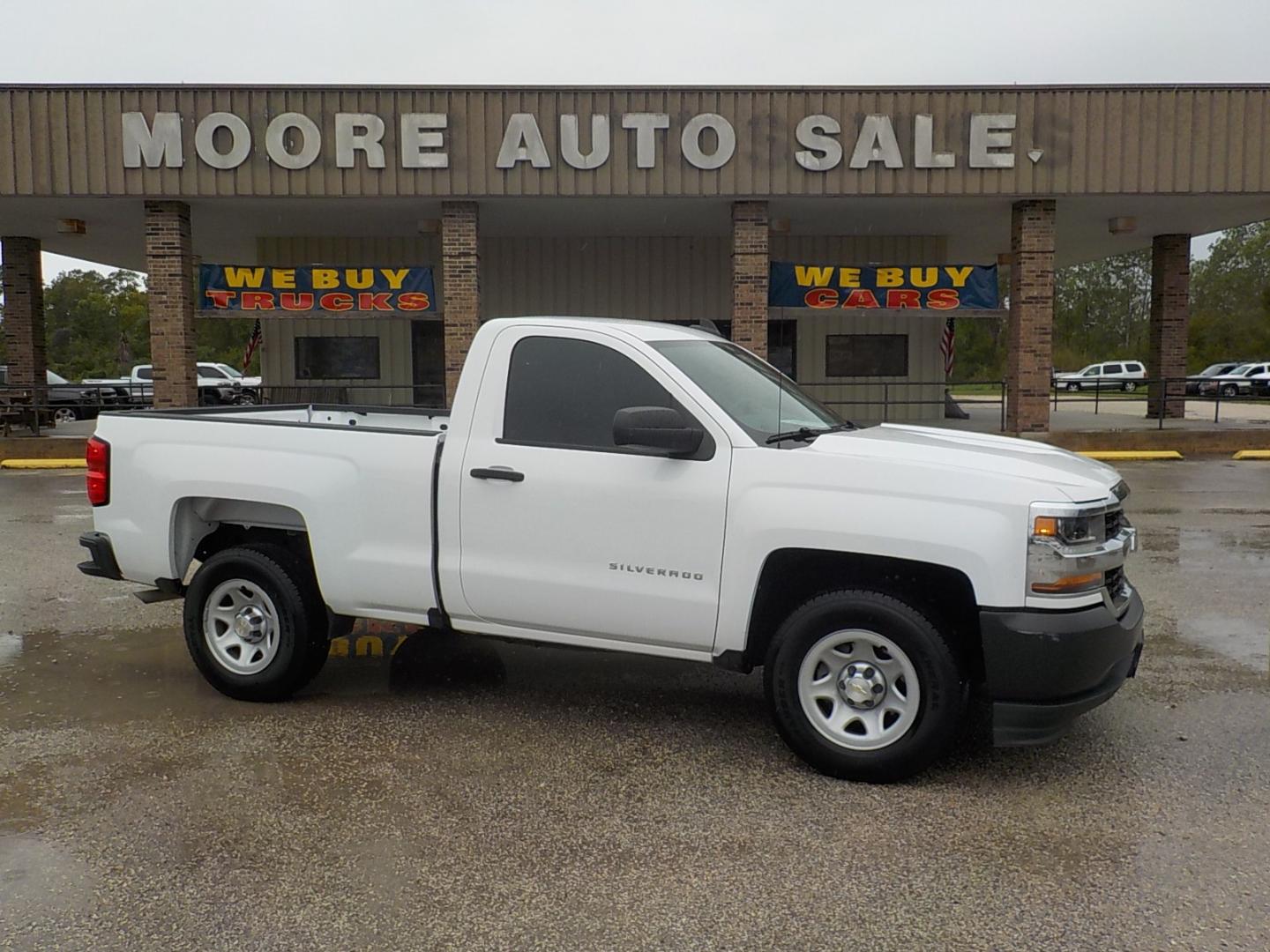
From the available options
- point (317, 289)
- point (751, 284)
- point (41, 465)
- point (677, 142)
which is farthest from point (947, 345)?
point (41, 465)

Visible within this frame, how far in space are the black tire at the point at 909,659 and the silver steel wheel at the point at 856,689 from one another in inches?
1.0

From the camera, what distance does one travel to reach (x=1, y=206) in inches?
744

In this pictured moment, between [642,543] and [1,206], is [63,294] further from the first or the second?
[642,543]

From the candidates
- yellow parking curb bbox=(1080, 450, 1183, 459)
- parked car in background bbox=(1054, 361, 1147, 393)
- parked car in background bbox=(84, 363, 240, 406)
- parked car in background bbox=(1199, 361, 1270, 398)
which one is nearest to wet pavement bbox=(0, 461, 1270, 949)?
yellow parking curb bbox=(1080, 450, 1183, 459)

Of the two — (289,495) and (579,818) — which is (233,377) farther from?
(579,818)

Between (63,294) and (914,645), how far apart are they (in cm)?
6995

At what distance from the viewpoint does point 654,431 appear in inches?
182

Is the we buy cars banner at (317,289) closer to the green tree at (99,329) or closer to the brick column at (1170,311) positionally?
the brick column at (1170,311)

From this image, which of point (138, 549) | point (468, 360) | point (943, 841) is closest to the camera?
point (943, 841)

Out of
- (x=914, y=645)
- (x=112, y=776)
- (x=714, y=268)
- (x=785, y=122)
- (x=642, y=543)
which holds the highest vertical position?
(x=785, y=122)

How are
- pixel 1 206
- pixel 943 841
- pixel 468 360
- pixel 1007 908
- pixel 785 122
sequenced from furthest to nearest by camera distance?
1. pixel 1 206
2. pixel 785 122
3. pixel 468 360
4. pixel 943 841
5. pixel 1007 908

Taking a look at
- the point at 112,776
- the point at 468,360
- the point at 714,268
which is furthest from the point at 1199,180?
the point at 112,776

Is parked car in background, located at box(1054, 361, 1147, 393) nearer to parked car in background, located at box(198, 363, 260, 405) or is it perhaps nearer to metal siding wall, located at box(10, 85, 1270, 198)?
parked car in background, located at box(198, 363, 260, 405)

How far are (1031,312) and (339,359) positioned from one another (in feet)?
44.7
